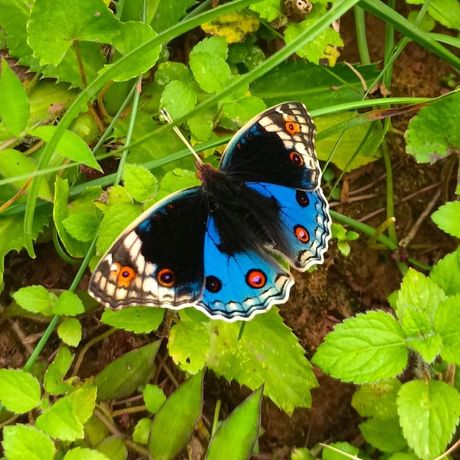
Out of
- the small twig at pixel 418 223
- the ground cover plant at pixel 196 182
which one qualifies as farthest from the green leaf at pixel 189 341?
the small twig at pixel 418 223

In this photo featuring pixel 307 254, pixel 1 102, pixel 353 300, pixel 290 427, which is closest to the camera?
pixel 1 102

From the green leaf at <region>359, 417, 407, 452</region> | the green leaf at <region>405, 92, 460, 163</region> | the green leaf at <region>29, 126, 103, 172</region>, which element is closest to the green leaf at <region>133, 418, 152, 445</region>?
the green leaf at <region>359, 417, 407, 452</region>

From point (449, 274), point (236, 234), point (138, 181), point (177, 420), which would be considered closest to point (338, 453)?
point (177, 420)

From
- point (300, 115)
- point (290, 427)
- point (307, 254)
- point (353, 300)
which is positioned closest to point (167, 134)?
point (300, 115)

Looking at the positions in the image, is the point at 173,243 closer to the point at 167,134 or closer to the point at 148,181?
the point at 148,181

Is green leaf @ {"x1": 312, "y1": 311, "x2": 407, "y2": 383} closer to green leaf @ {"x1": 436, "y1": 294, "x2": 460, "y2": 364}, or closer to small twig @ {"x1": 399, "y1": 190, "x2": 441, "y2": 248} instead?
green leaf @ {"x1": 436, "y1": 294, "x2": 460, "y2": 364}
